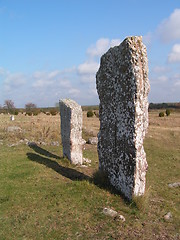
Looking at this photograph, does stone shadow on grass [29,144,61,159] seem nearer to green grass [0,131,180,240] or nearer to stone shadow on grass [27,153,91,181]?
stone shadow on grass [27,153,91,181]

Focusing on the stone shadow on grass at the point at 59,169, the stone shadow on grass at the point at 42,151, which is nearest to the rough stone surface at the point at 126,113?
the stone shadow on grass at the point at 59,169

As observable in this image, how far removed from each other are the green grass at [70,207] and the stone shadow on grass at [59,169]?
0.14 ft

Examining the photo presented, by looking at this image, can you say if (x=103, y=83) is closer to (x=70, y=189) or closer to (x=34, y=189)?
(x=70, y=189)

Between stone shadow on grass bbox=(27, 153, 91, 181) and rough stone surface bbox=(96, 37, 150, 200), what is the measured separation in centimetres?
186

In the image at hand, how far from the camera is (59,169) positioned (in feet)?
37.2

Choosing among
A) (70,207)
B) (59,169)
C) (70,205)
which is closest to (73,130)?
(59,169)

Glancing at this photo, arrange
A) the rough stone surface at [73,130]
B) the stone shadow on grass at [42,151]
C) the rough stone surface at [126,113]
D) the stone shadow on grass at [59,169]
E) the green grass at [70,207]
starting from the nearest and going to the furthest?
the green grass at [70,207]
the rough stone surface at [126,113]
the stone shadow on grass at [59,169]
the rough stone surface at [73,130]
the stone shadow on grass at [42,151]

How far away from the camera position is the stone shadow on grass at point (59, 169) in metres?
10.1

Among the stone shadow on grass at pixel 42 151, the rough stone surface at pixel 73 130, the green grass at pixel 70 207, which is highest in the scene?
the rough stone surface at pixel 73 130

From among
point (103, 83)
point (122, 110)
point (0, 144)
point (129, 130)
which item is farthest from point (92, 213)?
point (0, 144)

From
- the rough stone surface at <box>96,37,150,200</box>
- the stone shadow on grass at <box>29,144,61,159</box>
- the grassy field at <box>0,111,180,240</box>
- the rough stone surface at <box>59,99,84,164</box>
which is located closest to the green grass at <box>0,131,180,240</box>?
the grassy field at <box>0,111,180,240</box>

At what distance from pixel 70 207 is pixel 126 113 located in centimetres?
328

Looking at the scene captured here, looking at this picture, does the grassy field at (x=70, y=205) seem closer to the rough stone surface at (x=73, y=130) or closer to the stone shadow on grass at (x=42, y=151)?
the rough stone surface at (x=73, y=130)

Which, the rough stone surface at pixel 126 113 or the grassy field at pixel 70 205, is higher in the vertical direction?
the rough stone surface at pixel 126 113
